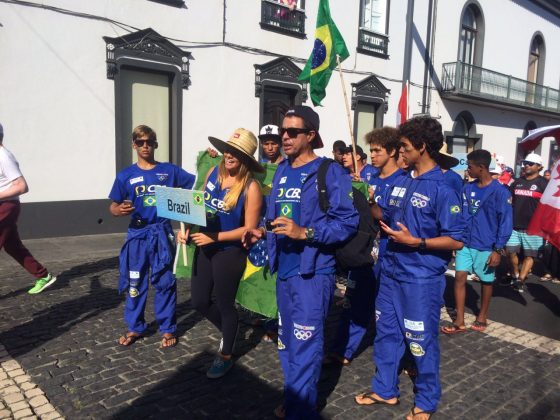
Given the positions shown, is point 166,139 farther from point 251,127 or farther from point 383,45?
point 383,45

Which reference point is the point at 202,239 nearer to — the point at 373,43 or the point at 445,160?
the point at 445,160

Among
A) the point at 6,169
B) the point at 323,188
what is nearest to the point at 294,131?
the point at 323,188

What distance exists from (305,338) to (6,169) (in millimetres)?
3959

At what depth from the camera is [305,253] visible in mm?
2842

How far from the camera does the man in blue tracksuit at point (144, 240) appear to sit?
4113mm

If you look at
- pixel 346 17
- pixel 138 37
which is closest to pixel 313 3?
pixel 346 17

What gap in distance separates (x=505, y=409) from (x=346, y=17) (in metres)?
→ 11.7

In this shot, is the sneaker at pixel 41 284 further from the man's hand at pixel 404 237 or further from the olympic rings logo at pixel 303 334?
the man's hand at pixel 404 237

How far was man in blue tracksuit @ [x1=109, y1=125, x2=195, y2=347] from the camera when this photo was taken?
411 centimetres

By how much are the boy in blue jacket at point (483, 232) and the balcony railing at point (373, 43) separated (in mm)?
9627

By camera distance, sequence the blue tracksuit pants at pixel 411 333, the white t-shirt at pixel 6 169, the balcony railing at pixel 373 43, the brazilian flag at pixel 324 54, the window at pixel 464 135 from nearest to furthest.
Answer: the blue tracksuit pants at pixel 411 333, the white t-shirt at pixel 6 169, the brazilian flag at pixel 324 54, the balcony railing at pixel 373 43, the window at pixel 464 135

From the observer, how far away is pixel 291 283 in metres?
2.92

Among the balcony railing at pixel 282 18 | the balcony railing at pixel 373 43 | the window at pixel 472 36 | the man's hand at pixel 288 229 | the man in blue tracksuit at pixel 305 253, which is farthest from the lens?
the window at pixel 472 36

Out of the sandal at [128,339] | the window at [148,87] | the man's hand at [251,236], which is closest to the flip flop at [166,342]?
the sandal at [128,339]
